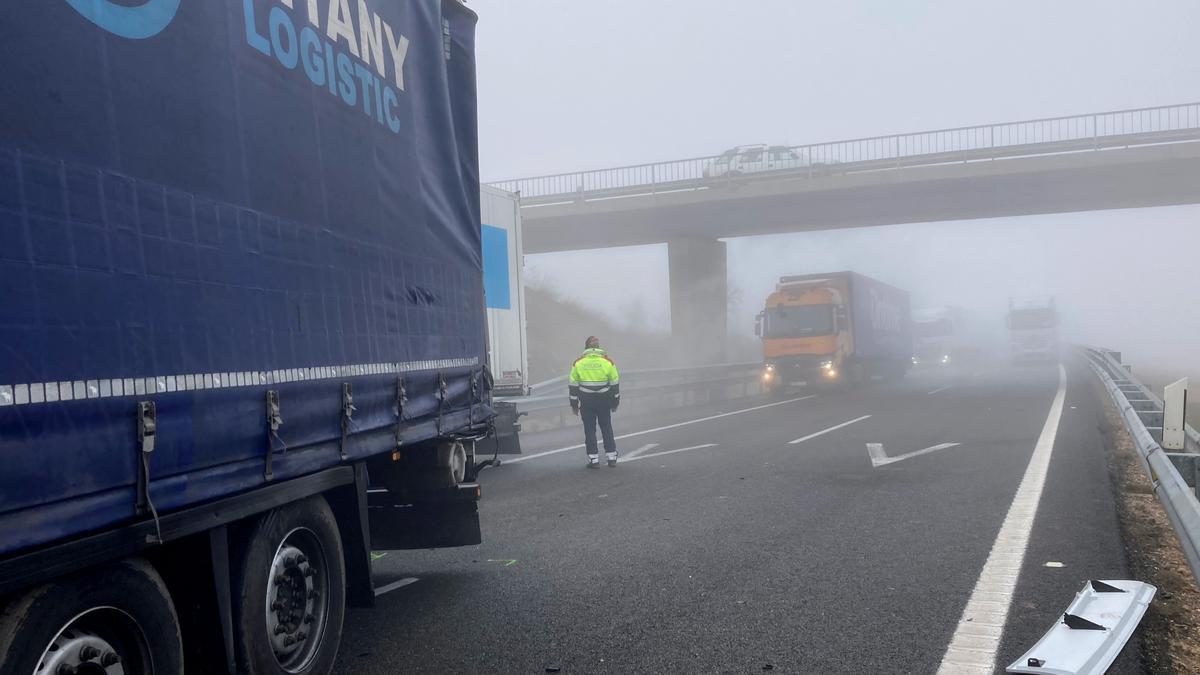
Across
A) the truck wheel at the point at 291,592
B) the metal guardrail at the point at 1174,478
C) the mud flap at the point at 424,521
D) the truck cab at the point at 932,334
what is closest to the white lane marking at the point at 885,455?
the metal guardrail at the point at 1174,478

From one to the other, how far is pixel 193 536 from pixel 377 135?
7.83 feet

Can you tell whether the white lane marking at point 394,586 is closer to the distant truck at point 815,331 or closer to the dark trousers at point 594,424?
the dark trousers at point 594,424

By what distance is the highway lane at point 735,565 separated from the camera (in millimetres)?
4785

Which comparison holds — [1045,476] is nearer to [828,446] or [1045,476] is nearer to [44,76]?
[828,446]

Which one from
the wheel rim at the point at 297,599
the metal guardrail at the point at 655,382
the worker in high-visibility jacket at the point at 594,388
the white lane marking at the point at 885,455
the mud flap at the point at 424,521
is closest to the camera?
the wheel rim at the point at 297,599

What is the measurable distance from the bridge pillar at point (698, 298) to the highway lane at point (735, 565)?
2491cm

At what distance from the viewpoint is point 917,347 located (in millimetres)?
48062

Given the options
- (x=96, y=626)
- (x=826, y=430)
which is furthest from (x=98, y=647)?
(x=826, y=430)

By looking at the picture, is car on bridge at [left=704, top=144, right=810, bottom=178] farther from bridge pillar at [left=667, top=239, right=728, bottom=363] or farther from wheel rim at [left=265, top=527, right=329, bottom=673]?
wheel rim at [left=265, top=527, right=329, bottom=673]

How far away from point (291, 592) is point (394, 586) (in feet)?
7.22

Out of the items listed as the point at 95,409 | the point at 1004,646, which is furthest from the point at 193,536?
the point at 1004,646

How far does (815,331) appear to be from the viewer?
86.3 ft

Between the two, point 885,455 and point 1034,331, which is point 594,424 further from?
point 1034,331

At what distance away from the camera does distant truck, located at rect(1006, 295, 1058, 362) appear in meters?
43.8
